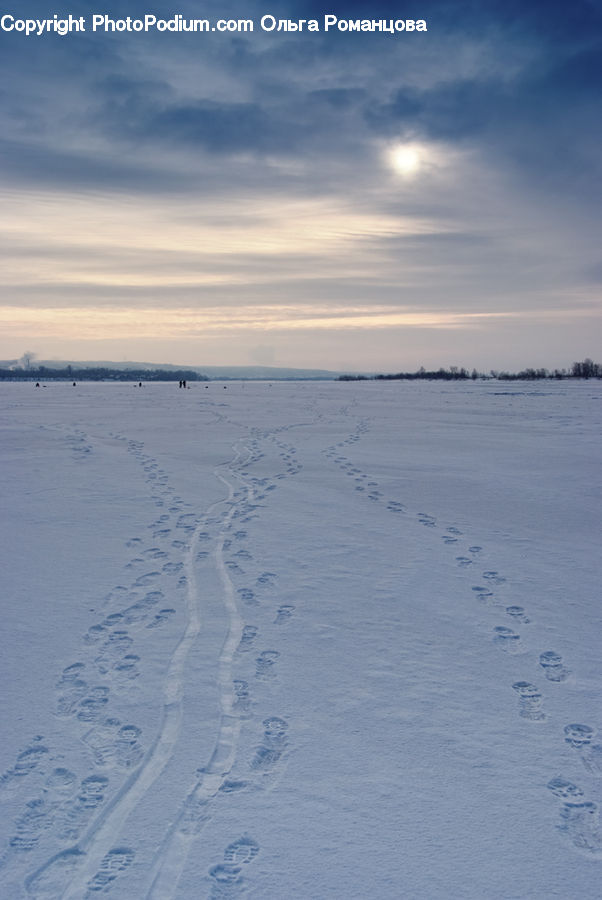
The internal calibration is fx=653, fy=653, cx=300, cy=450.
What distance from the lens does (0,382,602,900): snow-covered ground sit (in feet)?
8.29

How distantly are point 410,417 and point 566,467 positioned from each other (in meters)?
12.3

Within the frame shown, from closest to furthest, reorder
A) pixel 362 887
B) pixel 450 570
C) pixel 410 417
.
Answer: pixel 362 887 < pixel 450 570 < pixel 410 417

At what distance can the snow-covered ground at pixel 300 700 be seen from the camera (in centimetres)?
253

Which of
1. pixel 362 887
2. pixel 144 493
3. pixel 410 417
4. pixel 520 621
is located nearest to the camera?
pixel 362 887

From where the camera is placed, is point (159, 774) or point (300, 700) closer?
point (159, 774)

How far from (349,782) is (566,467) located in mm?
9933

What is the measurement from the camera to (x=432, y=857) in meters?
2.53

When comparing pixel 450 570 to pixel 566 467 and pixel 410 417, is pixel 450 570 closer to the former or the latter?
pixel 566 467

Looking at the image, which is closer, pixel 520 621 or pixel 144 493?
pixel 520 621

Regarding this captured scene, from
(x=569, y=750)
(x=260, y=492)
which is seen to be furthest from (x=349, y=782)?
(x=260, y=492)

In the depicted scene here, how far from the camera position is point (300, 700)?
3.68 m

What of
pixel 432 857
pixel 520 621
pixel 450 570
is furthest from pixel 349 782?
pixel 450 570

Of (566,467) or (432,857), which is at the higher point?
(566,467)

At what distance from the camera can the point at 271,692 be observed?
3.77 meters
